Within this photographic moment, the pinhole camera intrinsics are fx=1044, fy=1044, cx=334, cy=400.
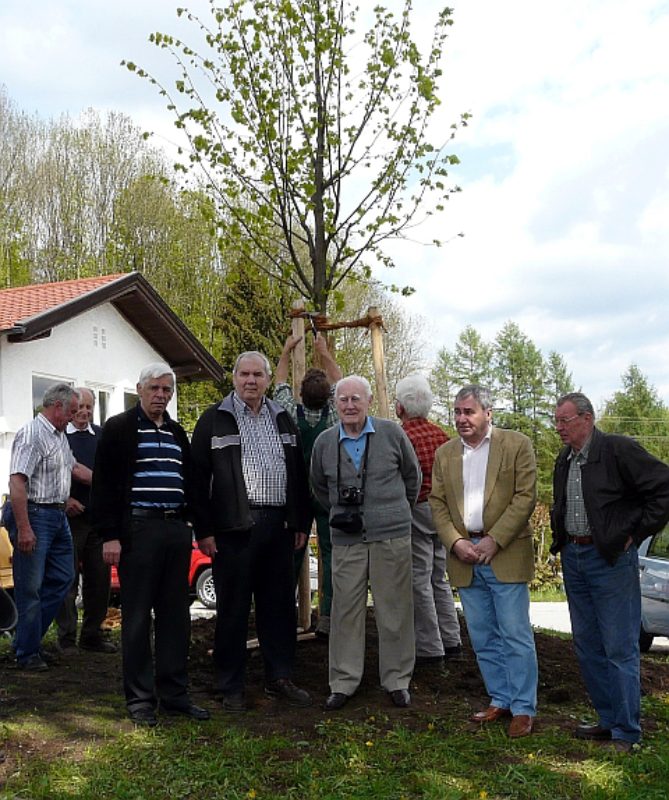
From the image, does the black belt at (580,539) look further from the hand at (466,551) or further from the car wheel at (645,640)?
the car wheel at (645,640)

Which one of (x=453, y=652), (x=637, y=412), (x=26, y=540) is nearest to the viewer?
(x=26, y=540)

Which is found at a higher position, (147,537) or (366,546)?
(147,537)

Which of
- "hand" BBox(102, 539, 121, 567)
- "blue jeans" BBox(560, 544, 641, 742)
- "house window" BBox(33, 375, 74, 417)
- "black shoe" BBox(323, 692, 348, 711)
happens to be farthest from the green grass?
"house window" BBox(33, 375, 74, 417)

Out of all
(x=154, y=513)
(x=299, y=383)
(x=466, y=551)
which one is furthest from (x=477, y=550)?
(x=299, y=383)

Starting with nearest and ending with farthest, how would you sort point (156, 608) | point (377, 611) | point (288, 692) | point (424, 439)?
point (156, 608) < point (377, 611) < point (288, 692) < point (424, 439)

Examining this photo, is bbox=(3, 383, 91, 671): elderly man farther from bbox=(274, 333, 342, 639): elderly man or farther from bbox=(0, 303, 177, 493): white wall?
bbox=(0, 303, 177, 493): white wall

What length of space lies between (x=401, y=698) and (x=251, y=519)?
4.80 ft

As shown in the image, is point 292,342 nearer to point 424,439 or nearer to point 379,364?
point 379,364

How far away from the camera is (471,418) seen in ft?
20.4

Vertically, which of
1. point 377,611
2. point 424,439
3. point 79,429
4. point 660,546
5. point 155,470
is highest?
point 79,429

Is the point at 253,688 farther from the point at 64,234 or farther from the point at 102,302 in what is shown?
the point at 64,234

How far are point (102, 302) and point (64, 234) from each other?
23.5 m

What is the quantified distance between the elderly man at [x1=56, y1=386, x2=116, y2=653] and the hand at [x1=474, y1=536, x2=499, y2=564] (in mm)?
3634

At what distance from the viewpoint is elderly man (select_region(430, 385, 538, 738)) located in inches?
241
